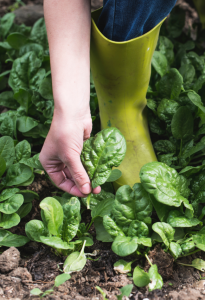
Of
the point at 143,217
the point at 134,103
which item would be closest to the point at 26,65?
the point at 134,103

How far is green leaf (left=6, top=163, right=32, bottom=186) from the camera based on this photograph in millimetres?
1101

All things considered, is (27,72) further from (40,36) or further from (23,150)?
(23,150)

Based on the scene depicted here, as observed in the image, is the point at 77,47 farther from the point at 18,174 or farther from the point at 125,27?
the point at 18,174

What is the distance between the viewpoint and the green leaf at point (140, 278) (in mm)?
846

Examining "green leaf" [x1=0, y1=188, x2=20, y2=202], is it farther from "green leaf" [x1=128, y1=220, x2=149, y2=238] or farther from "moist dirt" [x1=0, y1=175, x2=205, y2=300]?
"green leaf" [x1=128, y1=220, x2=149, y2=238]

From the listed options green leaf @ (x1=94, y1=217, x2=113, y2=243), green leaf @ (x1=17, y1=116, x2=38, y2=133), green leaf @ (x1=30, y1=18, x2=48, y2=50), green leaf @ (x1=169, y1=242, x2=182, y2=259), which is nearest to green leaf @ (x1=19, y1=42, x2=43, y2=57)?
green leaf @ (x1=30, y1=18, x2=48, y2=50)

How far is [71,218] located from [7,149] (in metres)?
0.45

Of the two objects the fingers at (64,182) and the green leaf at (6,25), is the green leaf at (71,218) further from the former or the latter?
the green leaf at (6,25)

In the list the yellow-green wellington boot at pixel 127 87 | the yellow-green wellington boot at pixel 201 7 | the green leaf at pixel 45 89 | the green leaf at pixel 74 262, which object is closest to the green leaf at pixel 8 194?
the green leaf at pixel 74 262

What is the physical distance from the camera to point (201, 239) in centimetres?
90

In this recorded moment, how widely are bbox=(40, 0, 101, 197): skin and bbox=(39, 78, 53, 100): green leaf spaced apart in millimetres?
524

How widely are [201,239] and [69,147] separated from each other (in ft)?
1.80

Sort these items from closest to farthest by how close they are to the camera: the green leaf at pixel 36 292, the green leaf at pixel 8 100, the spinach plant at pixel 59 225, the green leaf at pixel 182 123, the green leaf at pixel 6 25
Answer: the green leaf at pixel 36 292 → the spinach plant at pixel 59 225 → the green leaf at pixel 182 123 → the green leaf at pixel 8 100 → the green leaf at pixel 6 25

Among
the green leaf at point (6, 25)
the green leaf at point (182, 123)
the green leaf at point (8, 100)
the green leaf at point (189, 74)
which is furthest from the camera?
the green leaf at point (6, 25)
